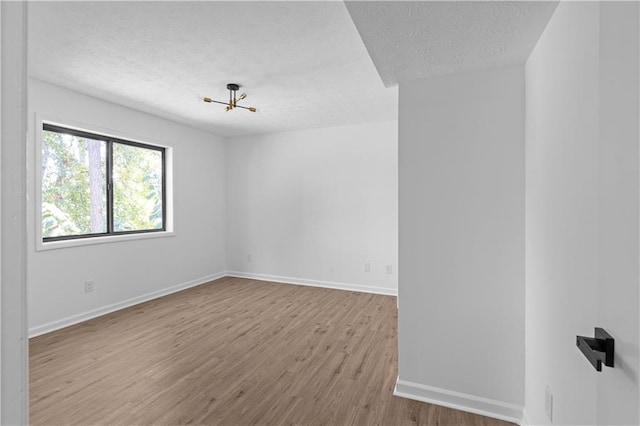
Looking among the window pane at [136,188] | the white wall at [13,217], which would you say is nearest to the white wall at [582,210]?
the white wall at [13,217]

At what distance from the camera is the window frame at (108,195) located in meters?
3.10

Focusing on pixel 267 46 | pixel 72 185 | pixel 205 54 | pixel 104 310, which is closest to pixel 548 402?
pixel 267 46

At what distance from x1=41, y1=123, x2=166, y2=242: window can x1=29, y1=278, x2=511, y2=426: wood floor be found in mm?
1107

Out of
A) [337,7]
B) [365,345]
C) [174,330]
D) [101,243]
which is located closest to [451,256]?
[365,345]

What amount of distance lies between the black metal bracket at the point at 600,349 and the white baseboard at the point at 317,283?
147 inches

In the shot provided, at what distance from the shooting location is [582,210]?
44.4 inches

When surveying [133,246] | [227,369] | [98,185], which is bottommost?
[227,369]

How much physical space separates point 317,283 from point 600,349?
433 centimetres

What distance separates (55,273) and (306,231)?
3.16 m

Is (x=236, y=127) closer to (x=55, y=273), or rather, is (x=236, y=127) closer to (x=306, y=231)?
(x=306, y=231)

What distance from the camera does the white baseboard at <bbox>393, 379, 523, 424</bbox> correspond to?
1.93 m

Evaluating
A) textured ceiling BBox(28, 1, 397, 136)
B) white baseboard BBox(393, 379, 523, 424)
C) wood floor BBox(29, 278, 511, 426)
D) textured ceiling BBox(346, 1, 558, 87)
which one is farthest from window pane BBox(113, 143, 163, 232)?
white baseboard BBox(393, 379, 523, 424)

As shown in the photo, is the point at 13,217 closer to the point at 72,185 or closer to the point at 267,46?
the point at 267,46

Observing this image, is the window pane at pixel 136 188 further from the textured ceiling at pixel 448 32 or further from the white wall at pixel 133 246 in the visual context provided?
the textured ceiling at pixel 448 32
